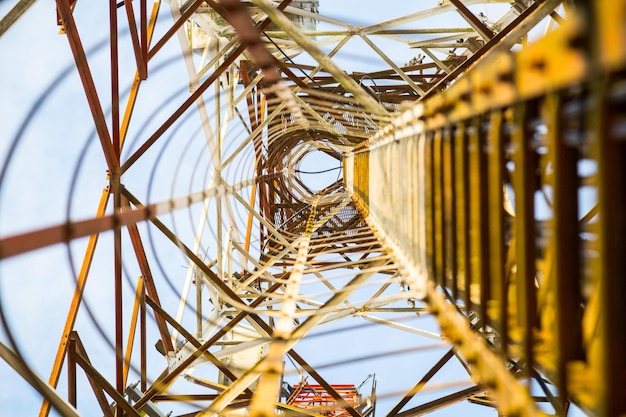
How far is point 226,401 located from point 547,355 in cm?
260

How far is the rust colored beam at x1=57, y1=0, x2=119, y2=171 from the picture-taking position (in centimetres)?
531

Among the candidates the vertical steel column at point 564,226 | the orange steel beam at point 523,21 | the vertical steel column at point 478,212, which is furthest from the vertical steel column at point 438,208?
the orange steel beam at point 523,21

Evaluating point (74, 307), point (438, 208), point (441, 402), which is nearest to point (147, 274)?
point (74, 307)

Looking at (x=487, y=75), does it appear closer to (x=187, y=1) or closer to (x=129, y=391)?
(x=129, y=391)

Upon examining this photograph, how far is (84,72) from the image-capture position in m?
5.62

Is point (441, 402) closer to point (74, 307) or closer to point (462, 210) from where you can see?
point (74, 307)

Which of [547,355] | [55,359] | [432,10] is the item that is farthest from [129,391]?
[432,10]

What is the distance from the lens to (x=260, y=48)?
292cm

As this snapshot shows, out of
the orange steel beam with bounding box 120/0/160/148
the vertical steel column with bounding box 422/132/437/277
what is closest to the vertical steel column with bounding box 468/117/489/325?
the vertical steel column with bounding box 422/132/437/277

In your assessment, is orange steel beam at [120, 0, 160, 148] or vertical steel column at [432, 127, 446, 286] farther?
orange steel beam at [120, 0, 160, 148]

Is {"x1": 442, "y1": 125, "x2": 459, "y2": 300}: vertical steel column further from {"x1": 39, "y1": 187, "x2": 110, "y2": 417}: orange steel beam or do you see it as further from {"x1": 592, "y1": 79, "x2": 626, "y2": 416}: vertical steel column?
{"x1": 39, "y1": 187, "x2": 110, "y2": 417}: orange steel beam

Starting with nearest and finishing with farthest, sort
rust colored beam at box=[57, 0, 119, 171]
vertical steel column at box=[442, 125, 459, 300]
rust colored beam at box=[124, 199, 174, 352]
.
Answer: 1. vertical steel column at box=[442, 125, 459, 300]
2. rust colored beam at box=[57, 0, 119, 171]
3. rust colored beam at box=[124, 199, 174, 352]

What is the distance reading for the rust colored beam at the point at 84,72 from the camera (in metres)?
5.31

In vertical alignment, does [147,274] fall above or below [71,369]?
above
